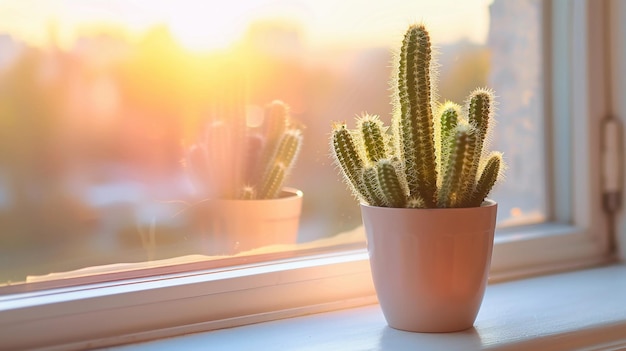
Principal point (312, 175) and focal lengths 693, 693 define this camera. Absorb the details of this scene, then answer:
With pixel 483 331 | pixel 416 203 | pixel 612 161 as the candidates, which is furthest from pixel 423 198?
pixel 612 161

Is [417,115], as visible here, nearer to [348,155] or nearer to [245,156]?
[348,155]

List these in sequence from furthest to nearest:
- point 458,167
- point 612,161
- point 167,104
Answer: point 612,161 < point 167,104 < point 458,167

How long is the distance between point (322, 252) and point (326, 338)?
7.3 inches

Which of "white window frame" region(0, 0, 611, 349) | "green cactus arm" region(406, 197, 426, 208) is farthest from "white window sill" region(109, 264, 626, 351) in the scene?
"green cactus arm" region(406, 197, 426, 208)

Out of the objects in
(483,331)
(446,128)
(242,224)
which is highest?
(446,128)

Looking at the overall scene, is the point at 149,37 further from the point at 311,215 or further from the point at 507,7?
the point at 507,7

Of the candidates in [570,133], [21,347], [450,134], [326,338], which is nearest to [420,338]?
[326,338]

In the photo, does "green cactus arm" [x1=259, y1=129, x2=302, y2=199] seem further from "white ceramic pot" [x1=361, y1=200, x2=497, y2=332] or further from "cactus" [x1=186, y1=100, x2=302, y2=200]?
"white ceramic pot" [x1=361, y1=200, x2=497, y2=332]

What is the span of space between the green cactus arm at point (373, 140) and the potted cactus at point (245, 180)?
0.16 metres

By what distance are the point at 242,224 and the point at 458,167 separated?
0.30m

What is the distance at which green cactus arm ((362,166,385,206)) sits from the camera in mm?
733

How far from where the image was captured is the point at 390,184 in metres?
0.72

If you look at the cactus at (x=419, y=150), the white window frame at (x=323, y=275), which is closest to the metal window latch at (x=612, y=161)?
the white window frame at (x=323, y=275)

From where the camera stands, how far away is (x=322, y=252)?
0.94 metres
